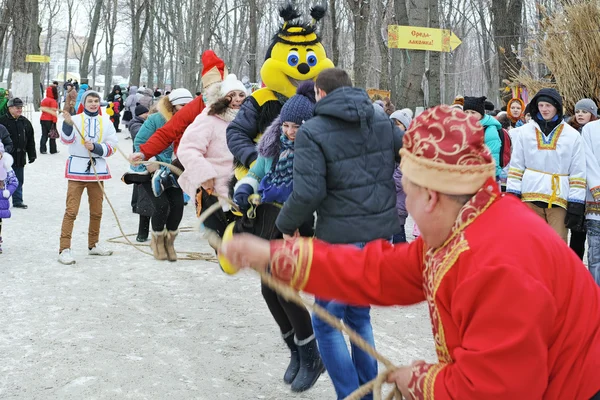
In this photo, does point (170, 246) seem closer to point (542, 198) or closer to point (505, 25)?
point (542, 198)

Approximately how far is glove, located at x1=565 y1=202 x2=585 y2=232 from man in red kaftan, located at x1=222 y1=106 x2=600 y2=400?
170 inches

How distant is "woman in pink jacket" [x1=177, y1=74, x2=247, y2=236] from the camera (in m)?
5.60

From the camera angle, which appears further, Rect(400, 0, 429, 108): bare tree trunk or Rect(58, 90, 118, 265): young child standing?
Rect(400, 0, 429, 108): bare tree trunk

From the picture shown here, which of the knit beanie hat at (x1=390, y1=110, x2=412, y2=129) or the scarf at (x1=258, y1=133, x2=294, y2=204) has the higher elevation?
the knit beanie hat at (x1=390, y1=110, x2=412, y2=129)

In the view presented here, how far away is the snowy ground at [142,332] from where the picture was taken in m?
4.39

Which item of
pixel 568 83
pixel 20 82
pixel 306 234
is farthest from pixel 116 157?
pixel 306 234


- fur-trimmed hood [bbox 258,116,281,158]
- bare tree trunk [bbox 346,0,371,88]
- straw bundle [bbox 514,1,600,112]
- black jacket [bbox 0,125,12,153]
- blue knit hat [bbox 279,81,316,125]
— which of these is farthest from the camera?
bare tree trunk [bbox 346,0,371,88]

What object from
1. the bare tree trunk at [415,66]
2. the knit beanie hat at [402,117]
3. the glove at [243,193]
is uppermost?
the bare tree trunk at [415,66]

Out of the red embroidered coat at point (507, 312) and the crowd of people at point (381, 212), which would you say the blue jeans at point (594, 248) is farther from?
the red embroidered coat at point (507, 312)

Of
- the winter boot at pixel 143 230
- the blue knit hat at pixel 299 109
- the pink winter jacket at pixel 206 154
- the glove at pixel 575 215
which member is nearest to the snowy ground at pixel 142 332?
the winter boot at pixel 143 230

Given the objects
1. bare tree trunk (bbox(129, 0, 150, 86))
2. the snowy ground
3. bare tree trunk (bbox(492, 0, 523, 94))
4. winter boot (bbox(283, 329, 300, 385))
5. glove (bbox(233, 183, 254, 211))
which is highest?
bare tree trunk (bbox(129, 0, 150, 86))

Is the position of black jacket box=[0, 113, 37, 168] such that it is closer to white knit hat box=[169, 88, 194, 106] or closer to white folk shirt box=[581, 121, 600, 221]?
white knit hat box=[169, 88, 194, 106]

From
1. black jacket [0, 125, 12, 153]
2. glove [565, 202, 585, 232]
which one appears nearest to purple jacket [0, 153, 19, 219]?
black jacket [0, 125, 12, 153]

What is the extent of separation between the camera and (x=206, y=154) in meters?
5.88
